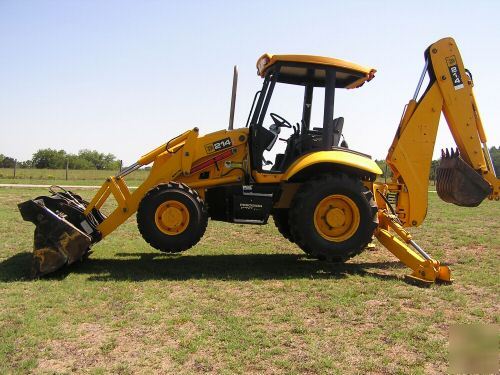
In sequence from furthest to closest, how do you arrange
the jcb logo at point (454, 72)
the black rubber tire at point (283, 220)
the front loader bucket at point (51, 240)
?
the black rubber tire at point (283, 220)
the jcb logo at point (454, 72)
the front loader bucket at point (51, 240)

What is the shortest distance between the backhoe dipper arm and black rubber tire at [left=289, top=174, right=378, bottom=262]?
1023 millimetres

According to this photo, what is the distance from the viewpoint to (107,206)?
13.7 metres

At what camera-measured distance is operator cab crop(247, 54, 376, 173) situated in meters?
7.15

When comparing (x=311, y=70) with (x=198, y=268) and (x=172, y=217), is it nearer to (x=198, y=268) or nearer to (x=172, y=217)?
(x=172, y=217)

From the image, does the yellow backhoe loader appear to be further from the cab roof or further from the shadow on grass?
the shadow on grass

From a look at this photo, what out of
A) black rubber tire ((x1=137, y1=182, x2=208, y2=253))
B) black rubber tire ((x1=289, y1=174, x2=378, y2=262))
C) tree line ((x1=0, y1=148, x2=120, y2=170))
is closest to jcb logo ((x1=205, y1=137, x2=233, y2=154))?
black rubber tire ((x1=137, y1=182, x2=208, y2=253))

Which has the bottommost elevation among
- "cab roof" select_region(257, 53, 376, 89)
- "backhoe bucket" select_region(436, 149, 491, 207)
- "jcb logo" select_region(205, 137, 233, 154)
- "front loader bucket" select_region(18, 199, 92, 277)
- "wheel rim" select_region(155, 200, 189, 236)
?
"front loader bucket" select_region(18, 199, 92, 277)

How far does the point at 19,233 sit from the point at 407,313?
24.7 ft

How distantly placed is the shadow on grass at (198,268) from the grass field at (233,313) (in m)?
0.02

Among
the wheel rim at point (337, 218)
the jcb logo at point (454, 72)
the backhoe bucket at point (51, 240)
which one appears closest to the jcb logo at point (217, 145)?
the wheel rim at point (337, 218)

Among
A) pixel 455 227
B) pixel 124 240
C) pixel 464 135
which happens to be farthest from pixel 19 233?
pixel 455 227

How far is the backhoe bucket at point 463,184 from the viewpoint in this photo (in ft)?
25.1

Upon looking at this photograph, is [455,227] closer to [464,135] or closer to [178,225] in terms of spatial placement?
[464,135]

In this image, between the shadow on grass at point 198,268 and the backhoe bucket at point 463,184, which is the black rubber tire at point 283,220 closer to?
the shadow on grass at point 198,268
